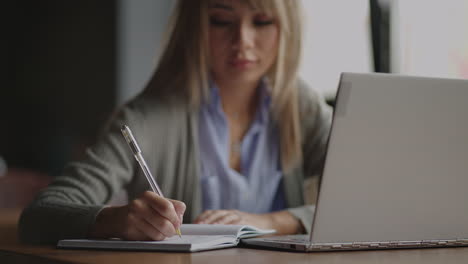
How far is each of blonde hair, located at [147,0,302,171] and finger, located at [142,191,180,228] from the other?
0.75 m

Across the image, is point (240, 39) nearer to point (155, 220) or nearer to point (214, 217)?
point (214, 217)

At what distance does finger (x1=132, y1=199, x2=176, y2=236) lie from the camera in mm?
953

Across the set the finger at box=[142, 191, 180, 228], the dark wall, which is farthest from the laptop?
the dark wall

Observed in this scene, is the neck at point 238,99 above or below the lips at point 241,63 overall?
below

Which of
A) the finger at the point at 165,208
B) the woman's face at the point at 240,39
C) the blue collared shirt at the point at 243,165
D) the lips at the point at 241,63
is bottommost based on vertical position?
the blue collared shirt at the point at 243,165

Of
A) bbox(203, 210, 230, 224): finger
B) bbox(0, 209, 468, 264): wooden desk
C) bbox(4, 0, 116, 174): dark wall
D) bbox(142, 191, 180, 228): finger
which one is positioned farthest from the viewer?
Result: bbox(4, 0, 116, 174): dark wall

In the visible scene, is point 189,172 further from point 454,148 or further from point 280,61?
point 454,148

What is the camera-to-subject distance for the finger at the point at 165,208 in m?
0.95

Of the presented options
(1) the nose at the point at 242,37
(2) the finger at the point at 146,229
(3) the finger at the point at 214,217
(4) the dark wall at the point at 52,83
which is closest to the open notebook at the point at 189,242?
(2) the finger at the point at 146,229

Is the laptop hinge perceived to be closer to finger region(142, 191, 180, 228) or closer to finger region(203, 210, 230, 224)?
finger region(142, 191, 180, 228)

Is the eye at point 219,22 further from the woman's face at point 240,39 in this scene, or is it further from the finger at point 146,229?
the finger at point 146,229

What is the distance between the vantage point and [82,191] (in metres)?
1.34

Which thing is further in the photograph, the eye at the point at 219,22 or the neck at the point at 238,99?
the neck at the point at 238,99

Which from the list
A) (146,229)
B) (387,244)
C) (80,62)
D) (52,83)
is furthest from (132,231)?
(52,83)
